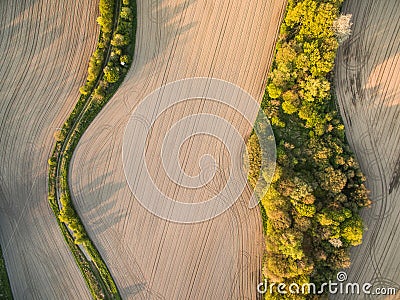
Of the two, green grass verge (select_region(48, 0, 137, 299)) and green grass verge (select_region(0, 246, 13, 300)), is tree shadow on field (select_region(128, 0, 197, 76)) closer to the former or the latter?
green grass verge (select_region(48, 0, 137, 299))

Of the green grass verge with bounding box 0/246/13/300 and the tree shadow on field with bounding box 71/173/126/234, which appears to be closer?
the green grass verge with bounding box 0/246/13/300

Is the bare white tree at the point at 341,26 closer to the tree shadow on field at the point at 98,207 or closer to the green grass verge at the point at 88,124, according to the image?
the green grass verge at the point at 88,124

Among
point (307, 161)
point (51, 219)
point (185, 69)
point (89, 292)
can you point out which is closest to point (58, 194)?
point (51, 219)

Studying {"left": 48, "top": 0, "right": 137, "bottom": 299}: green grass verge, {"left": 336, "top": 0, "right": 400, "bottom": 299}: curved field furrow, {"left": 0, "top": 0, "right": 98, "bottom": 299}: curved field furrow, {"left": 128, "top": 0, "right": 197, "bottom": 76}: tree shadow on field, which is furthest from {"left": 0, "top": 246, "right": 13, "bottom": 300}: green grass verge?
Result: {"left": 336, "top": 0, "right": 400, "bottom": 299}: curved field furrow

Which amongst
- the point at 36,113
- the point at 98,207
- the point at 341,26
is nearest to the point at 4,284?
Result: the point at 98,207

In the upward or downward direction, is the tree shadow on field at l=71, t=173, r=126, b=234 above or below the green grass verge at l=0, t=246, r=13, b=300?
above

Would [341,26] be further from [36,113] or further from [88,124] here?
[36,113]

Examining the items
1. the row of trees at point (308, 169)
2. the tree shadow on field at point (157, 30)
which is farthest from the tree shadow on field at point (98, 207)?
the row of trees at point (308, 169)
